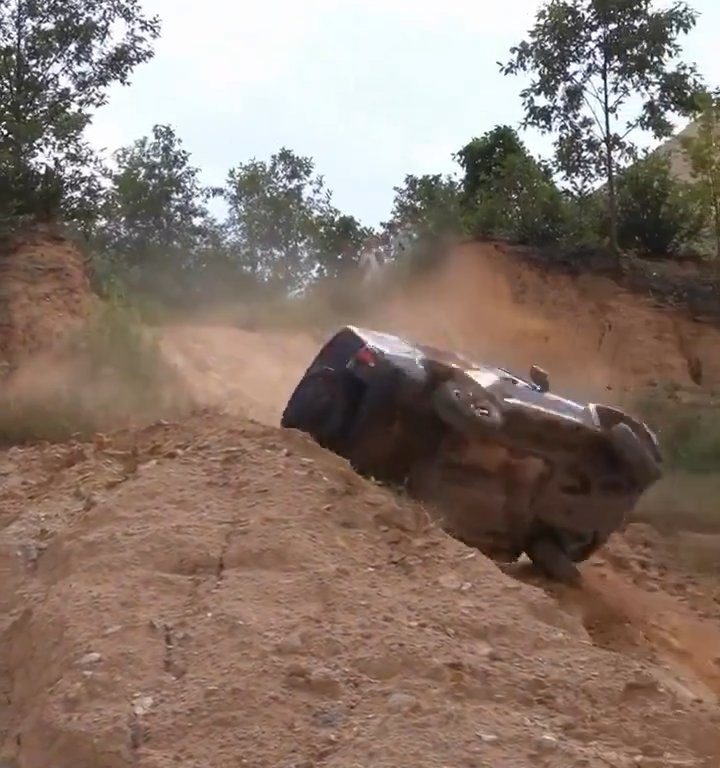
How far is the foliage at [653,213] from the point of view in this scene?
17.5 m

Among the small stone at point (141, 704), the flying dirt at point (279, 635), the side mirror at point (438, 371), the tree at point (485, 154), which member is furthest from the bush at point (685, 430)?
the small stone at point (141, 704)

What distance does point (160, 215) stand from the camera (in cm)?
2345

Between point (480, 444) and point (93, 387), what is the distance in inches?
222

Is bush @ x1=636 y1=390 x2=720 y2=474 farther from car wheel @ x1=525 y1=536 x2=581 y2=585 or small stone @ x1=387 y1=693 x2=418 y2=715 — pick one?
small stone @ x1=387 y1=693 x2=418 y2=715

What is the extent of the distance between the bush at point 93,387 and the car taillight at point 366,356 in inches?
152

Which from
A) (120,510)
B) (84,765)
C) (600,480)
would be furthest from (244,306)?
(84,765)

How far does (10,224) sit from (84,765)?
33.1 ft

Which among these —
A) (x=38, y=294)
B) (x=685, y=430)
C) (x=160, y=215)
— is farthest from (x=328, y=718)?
(x=160, y=215)

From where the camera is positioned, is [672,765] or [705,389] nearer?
[672,765]

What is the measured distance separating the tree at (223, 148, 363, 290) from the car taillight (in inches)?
638

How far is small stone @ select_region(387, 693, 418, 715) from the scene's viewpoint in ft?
11.9

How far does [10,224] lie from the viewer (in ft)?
42.0

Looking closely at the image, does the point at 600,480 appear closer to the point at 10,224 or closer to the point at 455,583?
the point at 455,583

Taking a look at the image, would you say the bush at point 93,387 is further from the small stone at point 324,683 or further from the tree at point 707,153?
the tree at point 707,153
